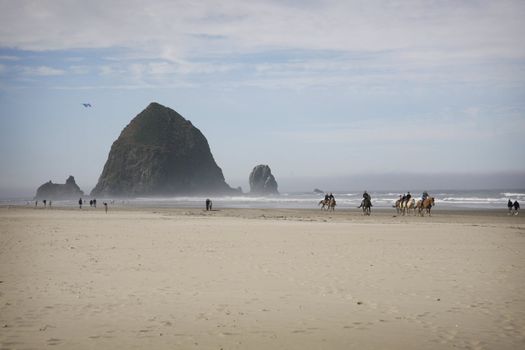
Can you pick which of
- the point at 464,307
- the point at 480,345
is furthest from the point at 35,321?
the point at 464,307

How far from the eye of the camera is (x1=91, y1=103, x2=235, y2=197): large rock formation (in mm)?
164125

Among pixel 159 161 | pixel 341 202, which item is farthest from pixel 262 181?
pixel 341 202

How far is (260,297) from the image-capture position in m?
8.77

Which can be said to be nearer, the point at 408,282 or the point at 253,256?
the point at 408,282

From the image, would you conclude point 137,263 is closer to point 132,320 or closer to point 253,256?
point 253,256

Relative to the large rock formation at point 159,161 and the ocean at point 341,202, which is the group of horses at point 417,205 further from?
the large rock formation at point 159,161

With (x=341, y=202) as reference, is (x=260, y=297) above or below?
below

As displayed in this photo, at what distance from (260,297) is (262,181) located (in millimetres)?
186477

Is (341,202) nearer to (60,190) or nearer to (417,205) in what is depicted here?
(417,205)

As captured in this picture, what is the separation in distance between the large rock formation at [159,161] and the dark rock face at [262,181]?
1539 centimetres

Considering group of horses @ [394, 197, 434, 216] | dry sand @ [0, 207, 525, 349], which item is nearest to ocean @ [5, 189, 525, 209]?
group of horses @ [394, 197, 434, 216]

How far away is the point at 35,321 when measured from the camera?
23.5 ft

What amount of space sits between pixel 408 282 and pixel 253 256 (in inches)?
191

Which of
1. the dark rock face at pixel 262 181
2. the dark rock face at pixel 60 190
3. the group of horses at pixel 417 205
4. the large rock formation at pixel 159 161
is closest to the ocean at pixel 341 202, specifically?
the group of horses at pixel 417 205
